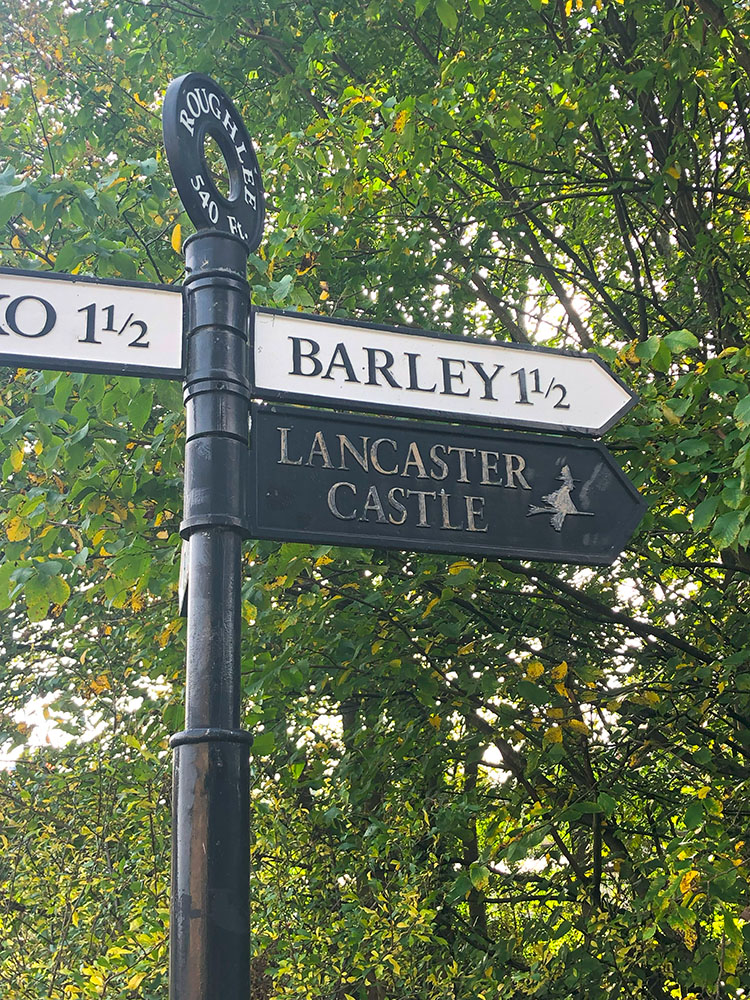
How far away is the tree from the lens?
3.92 metres

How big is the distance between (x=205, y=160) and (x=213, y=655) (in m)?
0.97

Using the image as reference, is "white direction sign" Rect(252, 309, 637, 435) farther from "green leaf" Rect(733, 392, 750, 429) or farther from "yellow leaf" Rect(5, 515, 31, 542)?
"yellow leaf" Rect(5, 515, 31, 542)

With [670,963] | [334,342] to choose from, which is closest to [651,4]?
[334,342]

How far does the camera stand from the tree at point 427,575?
3.92 meters

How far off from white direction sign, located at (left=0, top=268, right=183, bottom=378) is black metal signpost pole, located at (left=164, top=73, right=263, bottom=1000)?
49mm

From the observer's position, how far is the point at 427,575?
4.64m

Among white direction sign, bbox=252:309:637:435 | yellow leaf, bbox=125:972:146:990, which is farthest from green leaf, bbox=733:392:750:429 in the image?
yellow leaf, bbox=125:972:146:990

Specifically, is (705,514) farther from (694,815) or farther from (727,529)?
(694,815)

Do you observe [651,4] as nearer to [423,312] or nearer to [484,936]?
[423,312]

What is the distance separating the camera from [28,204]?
8.66ft

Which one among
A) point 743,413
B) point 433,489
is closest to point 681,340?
point 743,413

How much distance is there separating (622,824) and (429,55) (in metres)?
4.42

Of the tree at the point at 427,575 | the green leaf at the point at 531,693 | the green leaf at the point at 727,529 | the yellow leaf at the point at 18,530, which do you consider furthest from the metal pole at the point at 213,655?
the green leaf at the point at 531,693

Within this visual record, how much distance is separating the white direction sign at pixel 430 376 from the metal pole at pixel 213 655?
95mm
